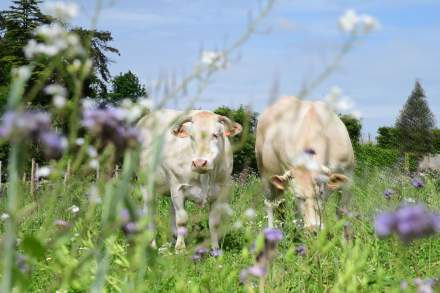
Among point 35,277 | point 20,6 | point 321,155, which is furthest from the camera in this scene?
point 20,6

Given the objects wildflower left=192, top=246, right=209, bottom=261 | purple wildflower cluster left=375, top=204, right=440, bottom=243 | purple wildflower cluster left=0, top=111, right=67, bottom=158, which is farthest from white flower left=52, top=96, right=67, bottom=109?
wildflower left=192, top=246, right=209, bottom=261

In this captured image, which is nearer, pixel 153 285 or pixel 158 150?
pixel 158 150

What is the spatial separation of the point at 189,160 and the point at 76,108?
6864mm

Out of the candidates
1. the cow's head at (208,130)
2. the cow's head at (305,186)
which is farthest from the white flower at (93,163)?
the cow's head at (208,130)

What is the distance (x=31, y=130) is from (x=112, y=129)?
17cm

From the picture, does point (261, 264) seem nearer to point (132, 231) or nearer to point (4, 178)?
point (132, 231)

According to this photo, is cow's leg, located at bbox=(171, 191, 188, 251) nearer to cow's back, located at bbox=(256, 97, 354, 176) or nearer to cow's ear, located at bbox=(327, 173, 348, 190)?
cow's back, located at bbox=(256, 97, 354, 176)

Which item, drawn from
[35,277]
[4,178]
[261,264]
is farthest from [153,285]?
[4,178]

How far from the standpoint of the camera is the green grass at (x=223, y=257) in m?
2.02

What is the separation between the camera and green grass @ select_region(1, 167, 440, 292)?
202 centimetres

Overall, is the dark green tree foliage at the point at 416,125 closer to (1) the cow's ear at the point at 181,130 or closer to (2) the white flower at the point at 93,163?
(1) the cow's ear at the point at 181,130

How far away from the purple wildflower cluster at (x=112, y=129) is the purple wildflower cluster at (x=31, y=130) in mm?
107

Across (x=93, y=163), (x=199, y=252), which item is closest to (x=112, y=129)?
(x=93, y=163)

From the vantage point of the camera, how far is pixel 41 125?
1.70 meters
